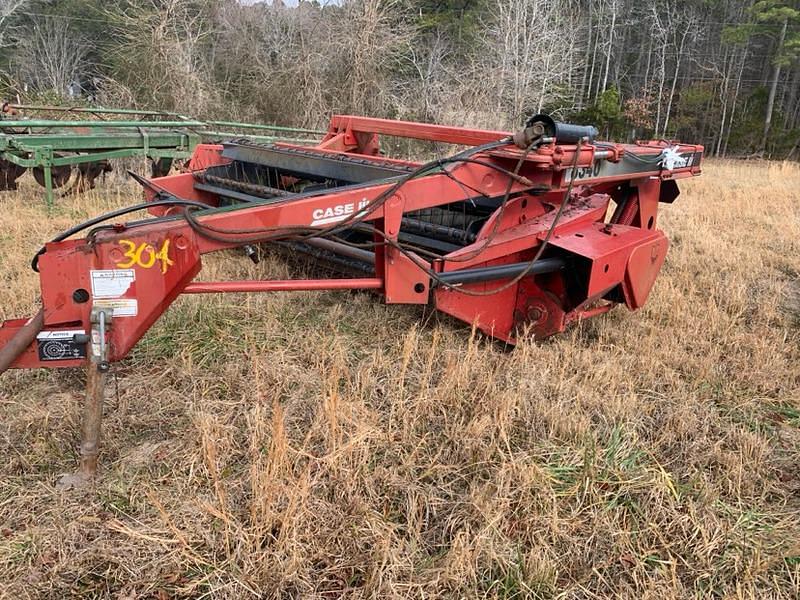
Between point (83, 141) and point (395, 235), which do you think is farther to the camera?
point (83, 141)

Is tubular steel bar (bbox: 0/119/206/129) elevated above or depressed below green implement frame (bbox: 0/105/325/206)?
above

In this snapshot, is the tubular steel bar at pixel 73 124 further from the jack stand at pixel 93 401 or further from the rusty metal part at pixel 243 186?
the jack stand at pixel 93 401

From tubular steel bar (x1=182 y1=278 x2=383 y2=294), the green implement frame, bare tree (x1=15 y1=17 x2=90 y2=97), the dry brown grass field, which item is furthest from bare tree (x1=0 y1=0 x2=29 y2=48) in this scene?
tubular steel bar (x1=182 y1=278 x2=383 y2=294)

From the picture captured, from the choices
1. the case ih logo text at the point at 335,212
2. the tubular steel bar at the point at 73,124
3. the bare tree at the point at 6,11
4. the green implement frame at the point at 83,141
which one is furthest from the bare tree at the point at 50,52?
the case ih logo text at the point at 335,212

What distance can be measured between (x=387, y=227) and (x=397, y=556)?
1.45 m

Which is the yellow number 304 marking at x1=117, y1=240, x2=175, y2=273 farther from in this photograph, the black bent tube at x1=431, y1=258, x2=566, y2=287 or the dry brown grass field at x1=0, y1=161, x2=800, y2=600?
the black bent tube at x1=431, y1=258, x2=566, y2=287

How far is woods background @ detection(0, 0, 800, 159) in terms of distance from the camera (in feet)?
41.4

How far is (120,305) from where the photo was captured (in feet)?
7.43

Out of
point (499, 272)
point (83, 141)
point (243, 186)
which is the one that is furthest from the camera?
point (83, 141)

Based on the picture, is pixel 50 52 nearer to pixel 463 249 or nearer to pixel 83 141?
pixel 83 141

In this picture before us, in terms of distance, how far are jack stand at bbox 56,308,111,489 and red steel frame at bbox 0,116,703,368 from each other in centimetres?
5

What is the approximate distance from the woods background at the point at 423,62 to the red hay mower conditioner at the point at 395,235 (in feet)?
28.5

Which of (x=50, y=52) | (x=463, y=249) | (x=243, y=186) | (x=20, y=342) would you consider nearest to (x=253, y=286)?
(x=20, y=342)

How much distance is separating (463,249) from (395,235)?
0.58 m
